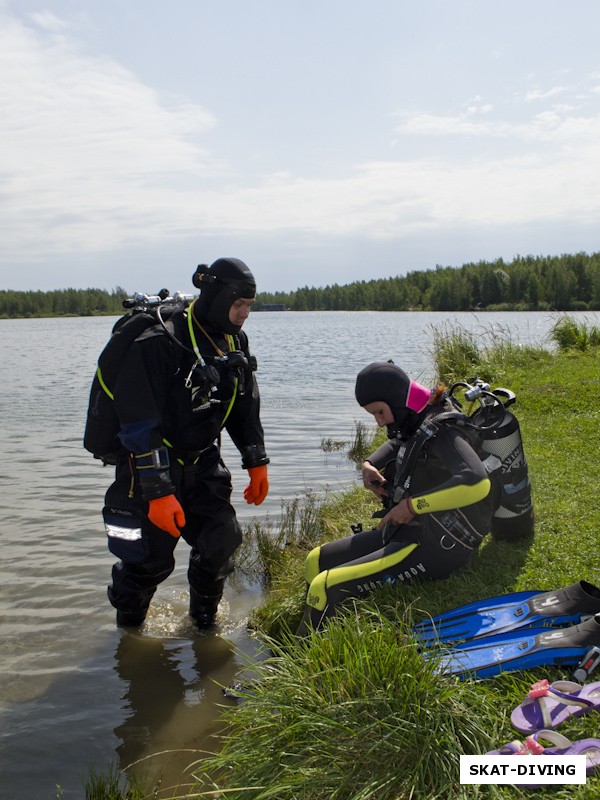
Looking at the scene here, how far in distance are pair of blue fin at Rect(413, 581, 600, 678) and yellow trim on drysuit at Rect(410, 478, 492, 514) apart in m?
0.55

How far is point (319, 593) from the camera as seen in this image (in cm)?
419

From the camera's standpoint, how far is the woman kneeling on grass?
13.4ft

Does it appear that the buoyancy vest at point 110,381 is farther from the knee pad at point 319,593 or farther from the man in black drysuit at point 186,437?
the knee pad at point 319,593

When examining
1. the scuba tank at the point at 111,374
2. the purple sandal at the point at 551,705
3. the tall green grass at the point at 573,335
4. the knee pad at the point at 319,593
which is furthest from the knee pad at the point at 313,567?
the tall green grass at the point at 573,335

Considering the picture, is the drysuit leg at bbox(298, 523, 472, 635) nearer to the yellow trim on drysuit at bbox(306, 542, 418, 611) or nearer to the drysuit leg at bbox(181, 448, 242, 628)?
the yellow trim on drysuit at bbox(306, 542, 418, 611)

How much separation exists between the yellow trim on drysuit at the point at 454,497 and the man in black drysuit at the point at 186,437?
5.03 feet

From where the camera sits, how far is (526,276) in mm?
80625

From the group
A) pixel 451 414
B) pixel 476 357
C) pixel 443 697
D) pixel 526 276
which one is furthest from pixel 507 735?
pixel 526 276

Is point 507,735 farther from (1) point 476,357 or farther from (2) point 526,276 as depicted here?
(2) point 526,276

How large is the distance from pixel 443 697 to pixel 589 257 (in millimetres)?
83137

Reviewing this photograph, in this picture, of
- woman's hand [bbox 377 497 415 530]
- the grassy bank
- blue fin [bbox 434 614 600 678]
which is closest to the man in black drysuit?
woman's hand [bbox 377 497 415 530]

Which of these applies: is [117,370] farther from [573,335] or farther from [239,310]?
[573,335]

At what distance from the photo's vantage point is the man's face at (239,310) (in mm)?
4809

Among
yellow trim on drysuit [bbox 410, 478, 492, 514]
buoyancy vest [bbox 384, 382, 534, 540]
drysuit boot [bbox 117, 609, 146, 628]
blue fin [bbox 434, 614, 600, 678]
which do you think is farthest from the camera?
drysuit boot [bbox 117, 609, 146, 628]
